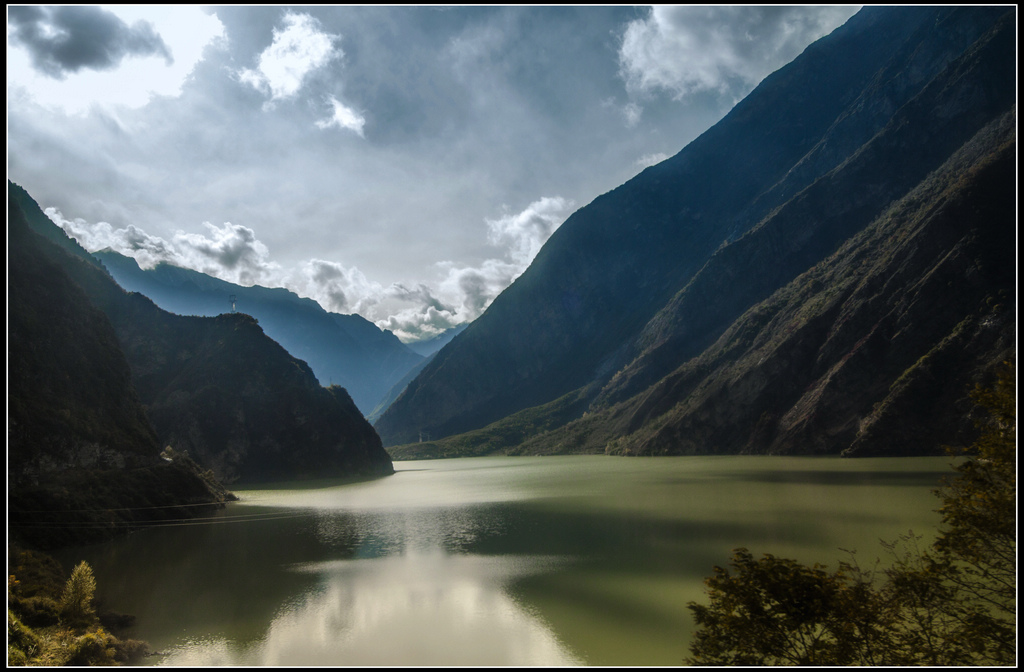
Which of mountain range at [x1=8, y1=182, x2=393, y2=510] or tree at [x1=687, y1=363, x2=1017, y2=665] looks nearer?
tree at [x1=687, y1=363, x2=1017, y2=665]

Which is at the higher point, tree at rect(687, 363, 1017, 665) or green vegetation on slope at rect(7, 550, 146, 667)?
tree at rect(687, 363, 1017, 665)

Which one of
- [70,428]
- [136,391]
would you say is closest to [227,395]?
[136,391]

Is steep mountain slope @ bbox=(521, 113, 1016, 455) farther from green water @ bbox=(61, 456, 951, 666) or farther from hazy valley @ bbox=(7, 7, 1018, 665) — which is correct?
green water @ bbox=(61, 456, 951, 666)

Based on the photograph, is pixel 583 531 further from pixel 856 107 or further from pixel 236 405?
pixel 856 107

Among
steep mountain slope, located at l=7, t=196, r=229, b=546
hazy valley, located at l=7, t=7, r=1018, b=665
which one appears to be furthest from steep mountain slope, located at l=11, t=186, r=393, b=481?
steep mountain slope, located at l=7, t=196, r=229, b=546

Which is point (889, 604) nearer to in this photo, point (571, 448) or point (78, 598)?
point (78, 598)

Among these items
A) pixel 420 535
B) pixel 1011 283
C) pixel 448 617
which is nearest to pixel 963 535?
pixel 448 617
